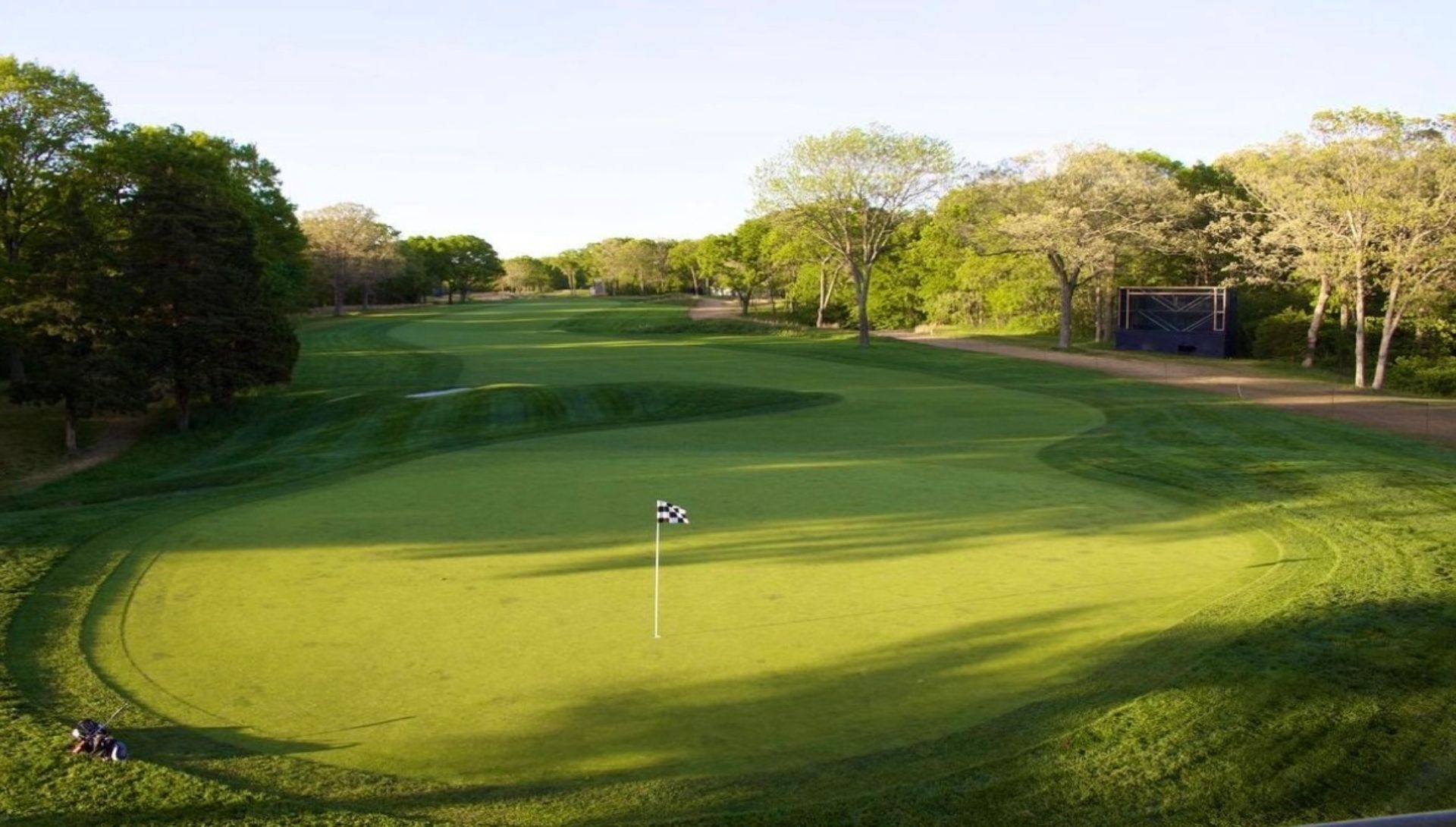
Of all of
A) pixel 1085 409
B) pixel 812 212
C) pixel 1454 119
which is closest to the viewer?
pixel 1085 409

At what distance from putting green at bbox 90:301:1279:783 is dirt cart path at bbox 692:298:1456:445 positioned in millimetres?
12738

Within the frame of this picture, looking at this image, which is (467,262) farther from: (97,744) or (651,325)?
(97,744)

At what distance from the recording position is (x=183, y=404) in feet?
102

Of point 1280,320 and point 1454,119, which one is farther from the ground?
point 1454,119

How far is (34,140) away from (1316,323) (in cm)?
4684

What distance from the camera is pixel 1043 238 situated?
46.7 m

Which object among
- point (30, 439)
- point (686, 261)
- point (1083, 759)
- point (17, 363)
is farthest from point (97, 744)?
point (686, 261)

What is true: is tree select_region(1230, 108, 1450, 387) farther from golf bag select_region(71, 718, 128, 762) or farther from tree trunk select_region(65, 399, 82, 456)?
tree trunk select_region(65, 399, 82, 456)

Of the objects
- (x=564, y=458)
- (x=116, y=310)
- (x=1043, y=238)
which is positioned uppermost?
(x=1043, y=238)

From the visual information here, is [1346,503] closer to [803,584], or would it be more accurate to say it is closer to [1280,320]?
[803,584]

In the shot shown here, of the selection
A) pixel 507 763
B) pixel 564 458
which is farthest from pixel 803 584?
pixel 564 458

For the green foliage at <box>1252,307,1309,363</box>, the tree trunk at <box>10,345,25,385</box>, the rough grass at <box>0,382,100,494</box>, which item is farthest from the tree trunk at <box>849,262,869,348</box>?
the tree trunk at <box>10,345,25,385</box>

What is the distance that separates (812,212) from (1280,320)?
74.6ft

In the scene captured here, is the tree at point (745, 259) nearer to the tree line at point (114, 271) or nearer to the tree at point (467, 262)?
the tree at point (467, 262)
